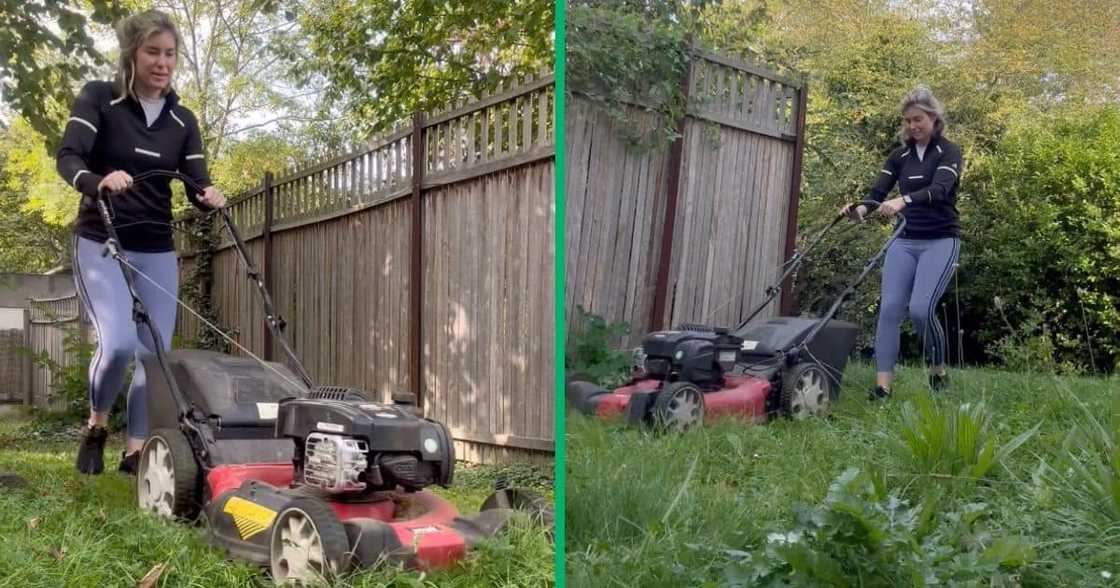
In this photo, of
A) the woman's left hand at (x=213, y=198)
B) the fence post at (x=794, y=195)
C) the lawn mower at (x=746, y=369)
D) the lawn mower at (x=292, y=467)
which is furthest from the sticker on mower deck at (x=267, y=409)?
the fence post at (x=794, y=195)

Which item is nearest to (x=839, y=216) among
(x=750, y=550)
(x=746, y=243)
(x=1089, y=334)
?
(x=746, y=243)

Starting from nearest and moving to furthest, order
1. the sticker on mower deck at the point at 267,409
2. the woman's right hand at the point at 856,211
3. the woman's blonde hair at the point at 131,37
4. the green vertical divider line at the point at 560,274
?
1. the green vertical divider line at the point at 560,274
2. the woman's right hand at the point at 856,211
3. the woman's blonde hair at the point at 131,37
4. the sticker on mower deck at the point at 267,409

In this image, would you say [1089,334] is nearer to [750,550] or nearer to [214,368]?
[750,550]

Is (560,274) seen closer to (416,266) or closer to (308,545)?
(416,266)

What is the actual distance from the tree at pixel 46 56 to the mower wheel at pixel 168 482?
1.71 feet

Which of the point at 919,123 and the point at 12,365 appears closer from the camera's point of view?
the point at 919,123

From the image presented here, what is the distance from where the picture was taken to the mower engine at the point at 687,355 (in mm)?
1403

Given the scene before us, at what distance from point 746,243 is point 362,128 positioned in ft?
2.05

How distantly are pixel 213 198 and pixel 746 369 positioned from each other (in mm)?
906

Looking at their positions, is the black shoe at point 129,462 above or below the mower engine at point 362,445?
below

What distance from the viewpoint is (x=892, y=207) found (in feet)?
4.54

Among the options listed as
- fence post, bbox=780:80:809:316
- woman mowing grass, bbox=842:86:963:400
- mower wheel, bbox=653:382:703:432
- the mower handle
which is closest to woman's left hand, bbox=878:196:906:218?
woman mowing grass, bbox=842:86:963:400

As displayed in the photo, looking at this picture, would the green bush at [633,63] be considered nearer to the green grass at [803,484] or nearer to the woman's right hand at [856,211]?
the woman's right hand at [856,211]

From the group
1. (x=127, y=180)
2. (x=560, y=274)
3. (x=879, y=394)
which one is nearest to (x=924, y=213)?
(x=879, y=394)
